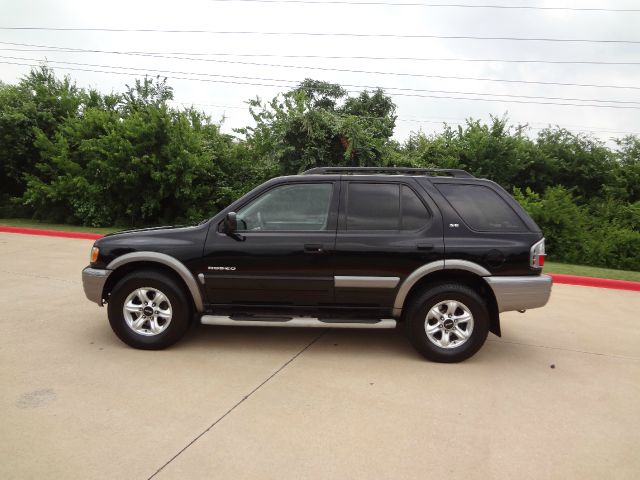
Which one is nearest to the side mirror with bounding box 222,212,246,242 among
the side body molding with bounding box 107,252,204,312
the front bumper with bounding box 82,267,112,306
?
the side body molding with bounding box 107,252,204,312

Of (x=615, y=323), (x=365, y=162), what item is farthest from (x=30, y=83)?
(x=615, y=323)

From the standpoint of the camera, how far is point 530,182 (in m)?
14.9

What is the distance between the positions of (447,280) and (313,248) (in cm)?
133

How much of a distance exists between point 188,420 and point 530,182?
45.6 feet

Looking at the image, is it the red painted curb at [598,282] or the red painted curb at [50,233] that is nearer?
the red painted curb at [598,282]

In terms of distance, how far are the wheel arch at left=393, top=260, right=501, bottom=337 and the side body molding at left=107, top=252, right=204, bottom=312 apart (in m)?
1.92

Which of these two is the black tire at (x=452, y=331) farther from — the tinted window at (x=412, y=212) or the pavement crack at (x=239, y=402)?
the pavement crack at (x=239, y=402)

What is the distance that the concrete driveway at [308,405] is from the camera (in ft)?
9.69

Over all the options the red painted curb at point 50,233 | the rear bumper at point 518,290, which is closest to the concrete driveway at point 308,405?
the rear bumper at point 518,290

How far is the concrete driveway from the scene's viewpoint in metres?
2.95

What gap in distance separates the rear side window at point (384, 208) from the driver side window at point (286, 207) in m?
0.29

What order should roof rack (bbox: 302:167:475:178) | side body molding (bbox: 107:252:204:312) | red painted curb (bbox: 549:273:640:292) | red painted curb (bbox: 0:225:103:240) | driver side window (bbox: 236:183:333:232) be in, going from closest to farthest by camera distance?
1. side body molding (bbox: 107:252:204:312)
2. driver side window (bbox: 236:183:333:232)
3. roof rack (bbox: 302:167:475:178)
4. red painted curb (bbox: 549:273:640:292)
5. red painted curb (bbox: 0:225:103:240)

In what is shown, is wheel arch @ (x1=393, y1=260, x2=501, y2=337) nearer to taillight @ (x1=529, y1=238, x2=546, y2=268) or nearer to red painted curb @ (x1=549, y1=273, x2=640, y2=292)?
taillight @ (x1=529, y1=238, x2=546, y2=268)

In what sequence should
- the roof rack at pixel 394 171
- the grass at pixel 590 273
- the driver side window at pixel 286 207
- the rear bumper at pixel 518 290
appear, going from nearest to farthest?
the rear bumper at pixel 518 290, the driver side window at pixel 286 207, the roof rack at pixel 394 171, the grass at pixel 590 273
